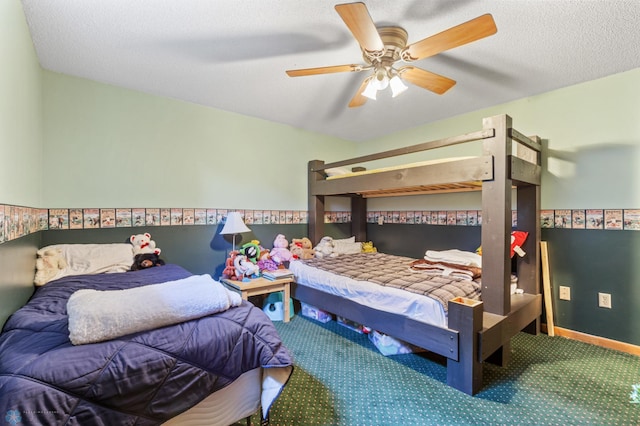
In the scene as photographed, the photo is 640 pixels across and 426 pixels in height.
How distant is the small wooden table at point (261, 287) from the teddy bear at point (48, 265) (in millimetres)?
1212

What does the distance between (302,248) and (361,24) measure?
94.3 inches

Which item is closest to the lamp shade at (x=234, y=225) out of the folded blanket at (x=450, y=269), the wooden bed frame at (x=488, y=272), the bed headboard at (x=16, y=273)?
the wooden bed frame at (x=488, y=272)

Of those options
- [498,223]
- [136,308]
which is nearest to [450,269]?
[498,223]

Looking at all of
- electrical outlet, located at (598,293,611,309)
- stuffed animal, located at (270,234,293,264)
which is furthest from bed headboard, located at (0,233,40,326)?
electrical outlet, located at (598,293,611,309)

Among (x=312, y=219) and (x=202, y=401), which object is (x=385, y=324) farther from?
(x=312, y=219)

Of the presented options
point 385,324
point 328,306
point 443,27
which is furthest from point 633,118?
point 328,306

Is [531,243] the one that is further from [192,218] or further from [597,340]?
[192,218]

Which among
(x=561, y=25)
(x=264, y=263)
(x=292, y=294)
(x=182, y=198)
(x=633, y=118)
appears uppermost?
(x=561, y=25)

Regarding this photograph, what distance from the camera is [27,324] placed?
111cm

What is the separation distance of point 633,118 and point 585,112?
29cm

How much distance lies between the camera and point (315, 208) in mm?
3455

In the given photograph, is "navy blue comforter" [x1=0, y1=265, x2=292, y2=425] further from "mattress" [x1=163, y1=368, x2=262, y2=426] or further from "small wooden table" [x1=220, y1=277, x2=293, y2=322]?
"small wooden table" [x1=220, y1=277, x2=293, y2=322]

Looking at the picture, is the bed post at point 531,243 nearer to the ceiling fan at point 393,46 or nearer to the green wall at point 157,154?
the ceiling fan at point 393,46

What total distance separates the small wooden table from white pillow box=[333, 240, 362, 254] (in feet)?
2.89
